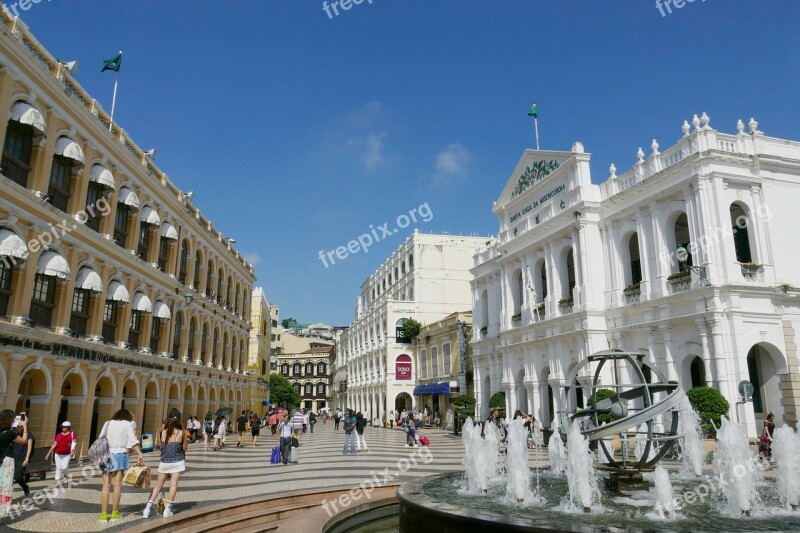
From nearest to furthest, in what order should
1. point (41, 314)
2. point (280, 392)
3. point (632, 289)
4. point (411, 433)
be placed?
point (41, 314), point (632, 289), point (411, 433), point (280, 392)

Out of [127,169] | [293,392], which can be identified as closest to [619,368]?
[127,169]

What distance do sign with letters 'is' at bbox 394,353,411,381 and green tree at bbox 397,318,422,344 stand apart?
1.49 metres

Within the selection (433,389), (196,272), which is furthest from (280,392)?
(196,272)

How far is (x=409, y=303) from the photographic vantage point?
53.2 m

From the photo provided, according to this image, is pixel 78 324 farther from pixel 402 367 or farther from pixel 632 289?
pixel 402 367

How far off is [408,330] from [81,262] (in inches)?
1380

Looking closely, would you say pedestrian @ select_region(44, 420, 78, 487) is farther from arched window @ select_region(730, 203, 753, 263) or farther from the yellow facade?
the yellow facade

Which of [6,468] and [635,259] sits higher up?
[635,259]

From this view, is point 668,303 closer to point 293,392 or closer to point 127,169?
point 127,169

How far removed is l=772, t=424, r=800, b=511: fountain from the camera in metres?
8.27

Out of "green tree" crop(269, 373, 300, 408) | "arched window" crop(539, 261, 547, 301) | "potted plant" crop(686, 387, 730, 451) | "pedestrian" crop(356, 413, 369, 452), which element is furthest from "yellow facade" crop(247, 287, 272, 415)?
"potted plant" crop(686, 387, 730, 451)

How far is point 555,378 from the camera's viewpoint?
27.6 m

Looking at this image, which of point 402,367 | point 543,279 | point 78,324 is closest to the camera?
point 78,324

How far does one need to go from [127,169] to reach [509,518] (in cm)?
2192
